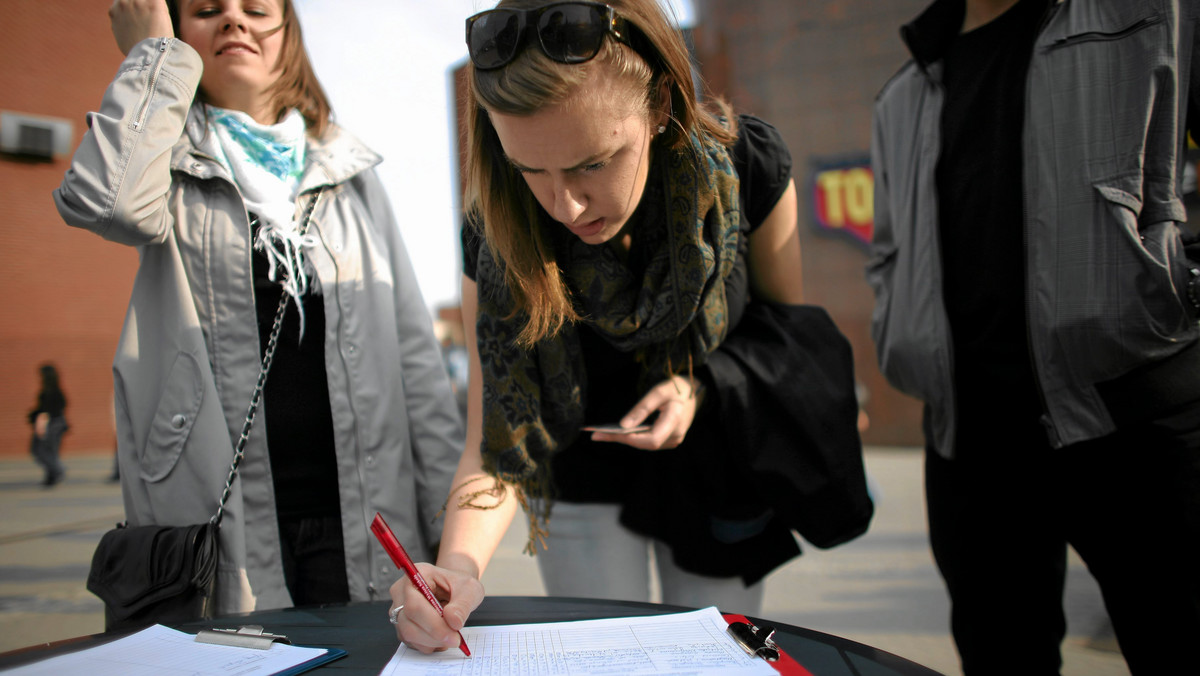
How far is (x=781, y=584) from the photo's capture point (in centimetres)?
325

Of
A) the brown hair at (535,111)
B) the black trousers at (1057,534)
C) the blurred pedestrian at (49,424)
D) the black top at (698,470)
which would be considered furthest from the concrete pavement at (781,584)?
the brown hair at (535,111)

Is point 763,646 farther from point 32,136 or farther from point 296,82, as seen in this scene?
point 32,136

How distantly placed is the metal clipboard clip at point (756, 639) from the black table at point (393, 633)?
3 cm

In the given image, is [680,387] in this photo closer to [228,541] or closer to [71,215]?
[228,541]

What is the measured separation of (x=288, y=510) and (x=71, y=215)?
0.65 metres

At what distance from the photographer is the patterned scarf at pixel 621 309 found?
45.4 inches

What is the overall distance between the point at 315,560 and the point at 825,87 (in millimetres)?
9162

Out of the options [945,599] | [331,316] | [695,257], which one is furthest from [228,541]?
[945,599]

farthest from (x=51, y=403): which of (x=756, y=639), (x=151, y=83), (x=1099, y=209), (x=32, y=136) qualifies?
(x=1099, y=209)

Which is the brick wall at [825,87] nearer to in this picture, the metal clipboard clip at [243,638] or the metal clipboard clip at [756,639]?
the metal clipboard clip at [756,639]

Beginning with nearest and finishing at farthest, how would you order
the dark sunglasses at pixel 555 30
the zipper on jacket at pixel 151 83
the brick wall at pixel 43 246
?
the dark sunglasses at pixel 555 30, the zipper on jacket at pixel 151 83, the brick wall at pixel 43 246

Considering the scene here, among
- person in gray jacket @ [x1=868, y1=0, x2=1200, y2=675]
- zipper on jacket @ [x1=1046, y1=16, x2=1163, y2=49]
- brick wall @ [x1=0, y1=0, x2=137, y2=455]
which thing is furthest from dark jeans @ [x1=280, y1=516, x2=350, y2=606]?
brick wall @ [x1=0, y1=0, x2=137, y2=455]

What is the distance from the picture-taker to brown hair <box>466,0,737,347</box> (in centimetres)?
98

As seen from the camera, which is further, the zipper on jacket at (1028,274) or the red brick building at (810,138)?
the red brick building at (810,138)
